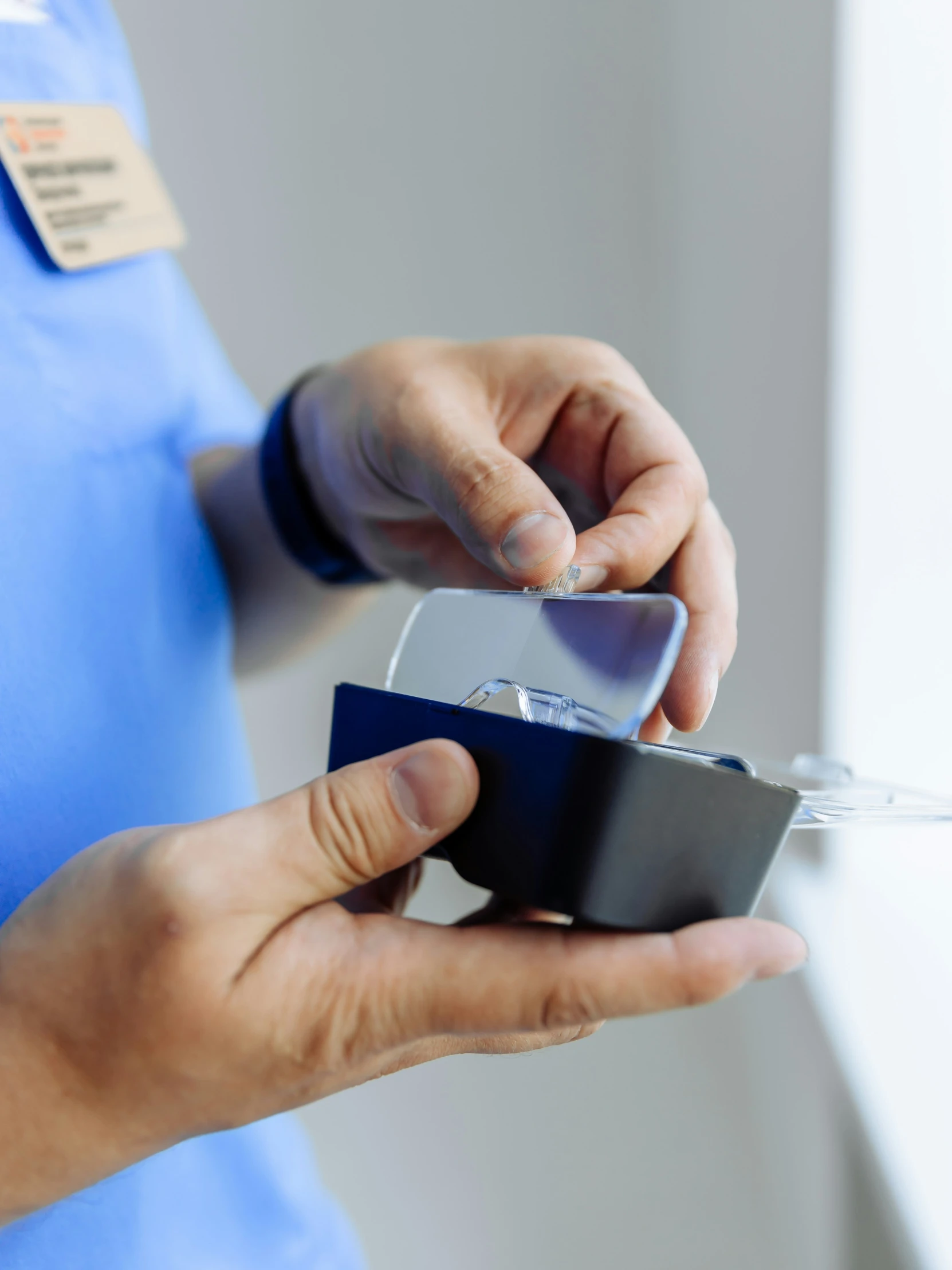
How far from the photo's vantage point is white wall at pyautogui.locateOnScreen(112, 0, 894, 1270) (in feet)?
2.80

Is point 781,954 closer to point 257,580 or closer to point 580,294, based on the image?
point 257,580

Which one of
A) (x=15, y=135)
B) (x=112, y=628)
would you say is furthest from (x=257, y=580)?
(x=15, y=135)

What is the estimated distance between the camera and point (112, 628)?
490 millimetres

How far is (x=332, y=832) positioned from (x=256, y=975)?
0.17ft

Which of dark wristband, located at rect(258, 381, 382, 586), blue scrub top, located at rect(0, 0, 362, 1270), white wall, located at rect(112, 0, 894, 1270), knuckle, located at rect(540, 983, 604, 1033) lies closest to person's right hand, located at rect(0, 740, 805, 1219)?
knuckle, located at rect(540, 983, 604, 1033)

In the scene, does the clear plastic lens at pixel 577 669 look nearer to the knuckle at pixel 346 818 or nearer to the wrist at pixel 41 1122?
the knuckle at pixel 346 818

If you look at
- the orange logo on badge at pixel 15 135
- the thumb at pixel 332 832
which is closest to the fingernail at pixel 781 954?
the thumb at pixel 332 832

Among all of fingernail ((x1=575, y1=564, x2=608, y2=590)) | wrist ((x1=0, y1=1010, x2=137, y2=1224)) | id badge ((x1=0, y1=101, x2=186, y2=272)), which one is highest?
id badge ((x1=0, y1=101, x2=186, y2=272))

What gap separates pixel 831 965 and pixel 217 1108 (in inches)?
27.7

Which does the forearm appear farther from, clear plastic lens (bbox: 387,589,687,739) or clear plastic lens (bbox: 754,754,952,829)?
clear plastic lens (bbox: 754,754,952,829)

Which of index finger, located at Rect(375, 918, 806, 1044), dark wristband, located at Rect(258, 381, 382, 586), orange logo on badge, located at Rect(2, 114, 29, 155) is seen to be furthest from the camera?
dark wristband, located at Rect(258, 381, 382, 586)

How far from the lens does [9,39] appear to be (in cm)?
52

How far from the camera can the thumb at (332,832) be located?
295 millimetres

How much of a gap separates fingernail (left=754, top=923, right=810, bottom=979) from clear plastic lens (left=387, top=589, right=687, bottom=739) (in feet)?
0.27
